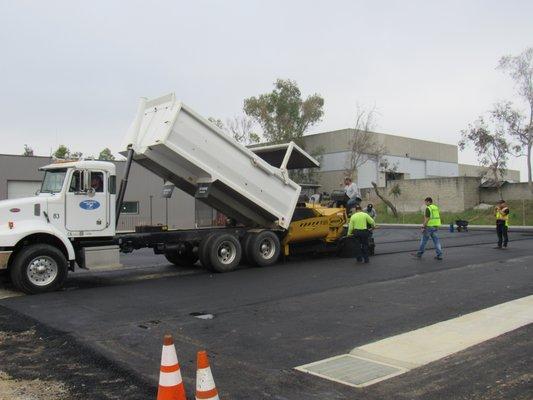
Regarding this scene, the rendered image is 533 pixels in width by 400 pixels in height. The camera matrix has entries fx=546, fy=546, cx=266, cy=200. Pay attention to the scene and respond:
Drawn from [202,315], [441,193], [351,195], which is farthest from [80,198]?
[441,193]

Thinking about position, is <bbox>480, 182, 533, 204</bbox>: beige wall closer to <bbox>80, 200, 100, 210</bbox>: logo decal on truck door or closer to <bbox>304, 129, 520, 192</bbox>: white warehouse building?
<bbox>304, 129, 520, 192</bbox>: white warehouse building

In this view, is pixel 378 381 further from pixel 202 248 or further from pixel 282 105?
pixel 282 105

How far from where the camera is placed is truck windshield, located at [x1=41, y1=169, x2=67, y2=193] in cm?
1111

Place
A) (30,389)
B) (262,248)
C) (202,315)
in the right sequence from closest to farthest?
(30,389), (202,315), (262,248)

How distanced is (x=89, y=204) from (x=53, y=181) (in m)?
0.88

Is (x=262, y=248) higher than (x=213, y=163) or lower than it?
lower

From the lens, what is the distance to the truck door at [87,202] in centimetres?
1105

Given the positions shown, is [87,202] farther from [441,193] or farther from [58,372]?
[441,193]

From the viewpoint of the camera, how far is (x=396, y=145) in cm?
5925

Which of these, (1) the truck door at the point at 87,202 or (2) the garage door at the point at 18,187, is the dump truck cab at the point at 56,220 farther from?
(2) the garage door at the point at 18,187

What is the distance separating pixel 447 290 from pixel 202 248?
18.7 feet

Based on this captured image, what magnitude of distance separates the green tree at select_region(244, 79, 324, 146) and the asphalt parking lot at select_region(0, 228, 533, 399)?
139ft

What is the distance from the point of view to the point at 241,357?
6.03 m

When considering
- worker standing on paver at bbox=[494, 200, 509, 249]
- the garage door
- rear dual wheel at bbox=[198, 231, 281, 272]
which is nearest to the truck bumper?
rear dual wheel at bbox=[198, 231, 281, 272]
